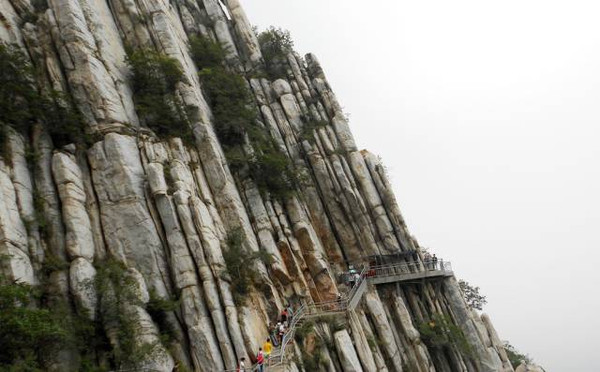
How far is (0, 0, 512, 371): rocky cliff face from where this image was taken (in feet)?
68.3

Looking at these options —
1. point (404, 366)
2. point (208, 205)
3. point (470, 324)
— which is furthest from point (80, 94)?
point (470, 324)

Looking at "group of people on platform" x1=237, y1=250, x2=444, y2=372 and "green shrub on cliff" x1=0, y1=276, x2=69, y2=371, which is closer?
"green shrub on cliff" x1=0, y1=276, x2=69, y2=371

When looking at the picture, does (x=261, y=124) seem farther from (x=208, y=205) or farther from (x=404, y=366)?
(x=404, y=366)

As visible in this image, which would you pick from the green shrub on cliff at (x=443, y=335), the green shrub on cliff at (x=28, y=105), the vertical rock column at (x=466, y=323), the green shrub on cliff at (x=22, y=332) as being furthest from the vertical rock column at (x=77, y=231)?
the vertical rock column at (x=466, y=323)

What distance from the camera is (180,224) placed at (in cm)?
2492

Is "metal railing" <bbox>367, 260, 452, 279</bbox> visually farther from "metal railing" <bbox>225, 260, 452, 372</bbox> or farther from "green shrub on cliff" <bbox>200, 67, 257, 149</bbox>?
"green shrub on cliff" <bbox>200, 67, 257, 149</bbox>

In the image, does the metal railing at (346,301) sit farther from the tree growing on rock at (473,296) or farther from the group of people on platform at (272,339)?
the tree growing on rock at (473,296)

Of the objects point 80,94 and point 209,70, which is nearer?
point 80,94

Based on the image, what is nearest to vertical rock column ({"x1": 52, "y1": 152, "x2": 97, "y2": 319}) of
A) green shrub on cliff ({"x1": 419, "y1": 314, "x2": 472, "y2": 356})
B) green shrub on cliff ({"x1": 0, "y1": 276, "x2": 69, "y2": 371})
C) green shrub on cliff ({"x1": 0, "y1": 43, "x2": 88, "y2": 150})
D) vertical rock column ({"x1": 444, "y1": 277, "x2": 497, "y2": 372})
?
green shrub on cliff ({"x1": 0, "y1": 43, "x2": 88, "y2": 150})

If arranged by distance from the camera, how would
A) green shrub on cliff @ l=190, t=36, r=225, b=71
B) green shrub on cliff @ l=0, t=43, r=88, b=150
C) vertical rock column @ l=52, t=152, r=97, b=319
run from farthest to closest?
1. green shrub on cliff @ l=190, t=36, r=225, b=71
2. green shrub on cliff @ l=0, t=43, r=88, b=150
3. vertical rock column @ l=52, t=152, r=97, b=319

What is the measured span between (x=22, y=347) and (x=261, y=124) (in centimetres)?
3183

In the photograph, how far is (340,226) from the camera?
40125 mm

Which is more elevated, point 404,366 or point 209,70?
point 209,70

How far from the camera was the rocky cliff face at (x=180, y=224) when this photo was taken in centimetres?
2081
